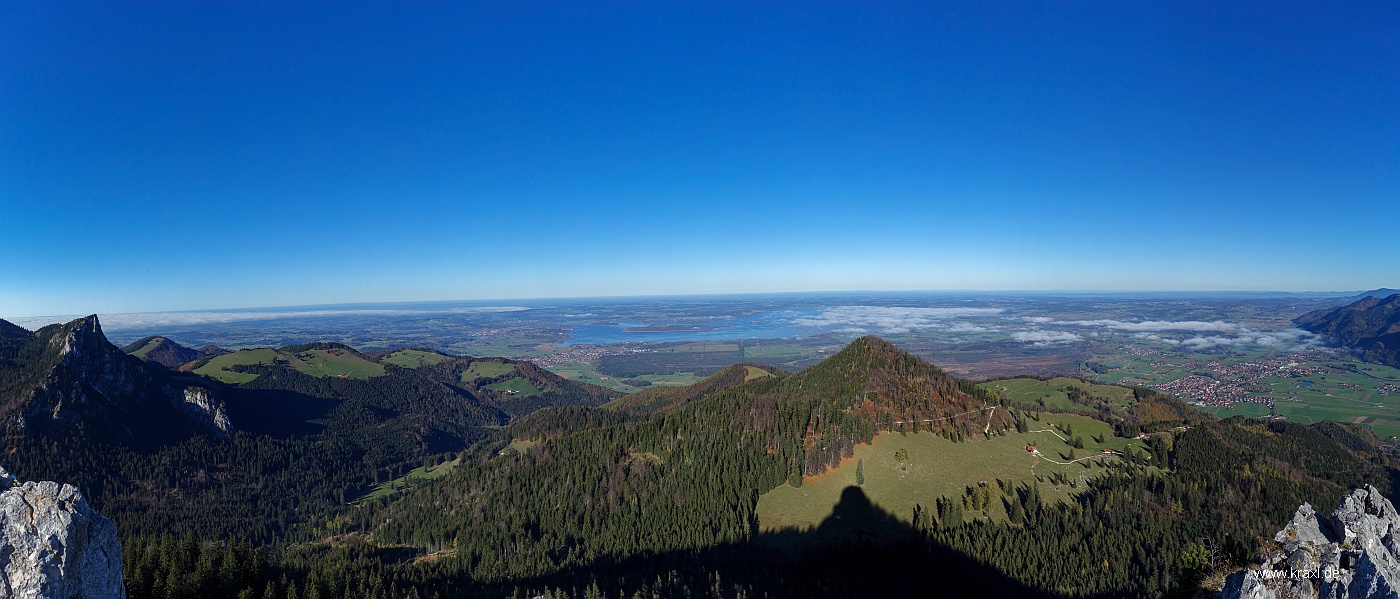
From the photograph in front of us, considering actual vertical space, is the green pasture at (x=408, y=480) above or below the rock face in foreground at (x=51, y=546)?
below

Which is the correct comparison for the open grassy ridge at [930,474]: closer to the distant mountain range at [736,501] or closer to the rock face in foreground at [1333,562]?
the distant mountain range at [736,501]

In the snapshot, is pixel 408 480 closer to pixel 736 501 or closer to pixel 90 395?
pixel 90 395

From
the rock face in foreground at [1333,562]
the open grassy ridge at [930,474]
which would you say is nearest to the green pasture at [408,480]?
the open grassy ridge at [930,474]

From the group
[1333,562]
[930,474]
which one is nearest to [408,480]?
[930,474]

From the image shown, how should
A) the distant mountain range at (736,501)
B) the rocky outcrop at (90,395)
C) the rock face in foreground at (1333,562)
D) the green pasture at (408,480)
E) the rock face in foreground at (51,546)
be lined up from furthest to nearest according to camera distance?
1. the green pasture at (408,480)
2. the rocky outcrop at (90,395)
3. the distant mountain range at (736,501)
4. the rock face in foreground at (51,546)
5. the rock face in foreground at (1333,562)

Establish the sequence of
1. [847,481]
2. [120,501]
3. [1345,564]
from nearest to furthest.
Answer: [1345,564] → [847,481] → [120,501]

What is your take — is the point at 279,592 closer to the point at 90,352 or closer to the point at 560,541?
the point at 560,541

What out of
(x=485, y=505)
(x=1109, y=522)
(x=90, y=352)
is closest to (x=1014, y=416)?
(x=1109, y=522)
